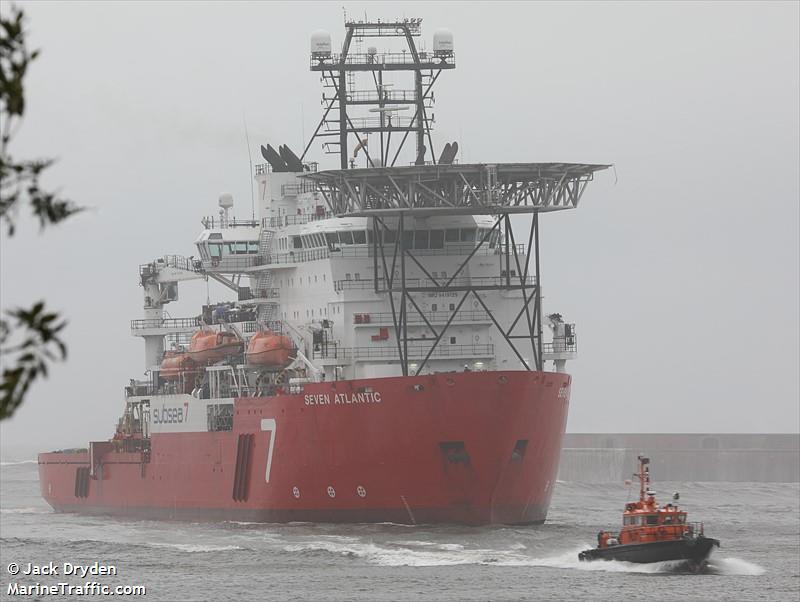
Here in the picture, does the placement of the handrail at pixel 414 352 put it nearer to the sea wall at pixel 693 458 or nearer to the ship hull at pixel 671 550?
the ship hull at pixel 671 550

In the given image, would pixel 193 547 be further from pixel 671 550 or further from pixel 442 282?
pixel 671 550

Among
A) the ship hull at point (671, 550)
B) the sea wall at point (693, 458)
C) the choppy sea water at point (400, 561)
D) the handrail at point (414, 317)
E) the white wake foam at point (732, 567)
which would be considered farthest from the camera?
the sea wall at point (693, 458)

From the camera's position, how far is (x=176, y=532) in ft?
168

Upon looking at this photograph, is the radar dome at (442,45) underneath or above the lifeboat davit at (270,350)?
above

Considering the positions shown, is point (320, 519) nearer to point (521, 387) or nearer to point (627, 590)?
point (521, 387)

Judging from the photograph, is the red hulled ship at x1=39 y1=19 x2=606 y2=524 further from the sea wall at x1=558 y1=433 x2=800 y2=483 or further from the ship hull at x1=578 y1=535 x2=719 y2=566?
the sea wall at x1=558 y1=433 x2=800 y2=483

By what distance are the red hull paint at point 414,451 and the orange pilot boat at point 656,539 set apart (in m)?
6.60

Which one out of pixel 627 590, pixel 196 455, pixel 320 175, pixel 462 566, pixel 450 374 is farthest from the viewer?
pixel 196 455

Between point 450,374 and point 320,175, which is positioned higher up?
point 320,175

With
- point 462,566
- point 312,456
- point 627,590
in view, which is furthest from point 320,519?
point 627,590

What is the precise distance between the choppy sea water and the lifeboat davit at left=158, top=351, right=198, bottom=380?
5.65m

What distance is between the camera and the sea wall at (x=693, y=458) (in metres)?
86.4

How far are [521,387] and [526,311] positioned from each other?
4.15 metres

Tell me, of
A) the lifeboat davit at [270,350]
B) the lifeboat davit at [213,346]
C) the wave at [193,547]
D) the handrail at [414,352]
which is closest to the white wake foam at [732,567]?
the handrail at [414,352]
